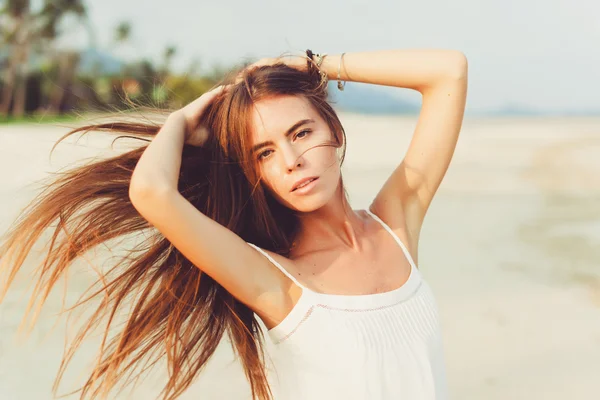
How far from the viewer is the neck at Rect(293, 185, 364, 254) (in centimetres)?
253

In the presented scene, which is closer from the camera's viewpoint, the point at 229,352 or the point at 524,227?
the point at 229,352

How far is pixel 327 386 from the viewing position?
7.22 ft

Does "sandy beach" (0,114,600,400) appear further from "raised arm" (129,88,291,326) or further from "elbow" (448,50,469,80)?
"elbow" (448,50,469,80)

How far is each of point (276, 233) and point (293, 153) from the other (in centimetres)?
35

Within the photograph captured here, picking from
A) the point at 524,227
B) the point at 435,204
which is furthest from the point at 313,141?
the point at 435,204

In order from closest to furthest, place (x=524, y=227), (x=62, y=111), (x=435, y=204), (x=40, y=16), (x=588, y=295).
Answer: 1. (x=588, y=295)
2. (x=524, y=227)
3. (x=435, y=204)
4. (x=62, y=111)
5. (x=40, y=16)

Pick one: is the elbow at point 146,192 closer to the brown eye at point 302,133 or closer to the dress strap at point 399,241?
the brown eye at point 302,133

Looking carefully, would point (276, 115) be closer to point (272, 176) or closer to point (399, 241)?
point (272, 176)

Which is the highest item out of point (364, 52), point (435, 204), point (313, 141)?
point (364, 52)

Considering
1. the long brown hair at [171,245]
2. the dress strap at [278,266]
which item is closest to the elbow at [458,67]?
the long brown hair at [171,245]

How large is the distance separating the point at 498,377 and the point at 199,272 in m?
2.72

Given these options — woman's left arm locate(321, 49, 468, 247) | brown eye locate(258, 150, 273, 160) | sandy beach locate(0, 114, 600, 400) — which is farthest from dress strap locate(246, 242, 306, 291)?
sandy beach locate(0, 114, 600, 400)

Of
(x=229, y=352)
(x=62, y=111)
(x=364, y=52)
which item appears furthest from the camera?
(x=62, y=111)

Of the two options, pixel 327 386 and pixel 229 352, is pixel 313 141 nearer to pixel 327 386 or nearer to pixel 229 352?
pixel 327 386
